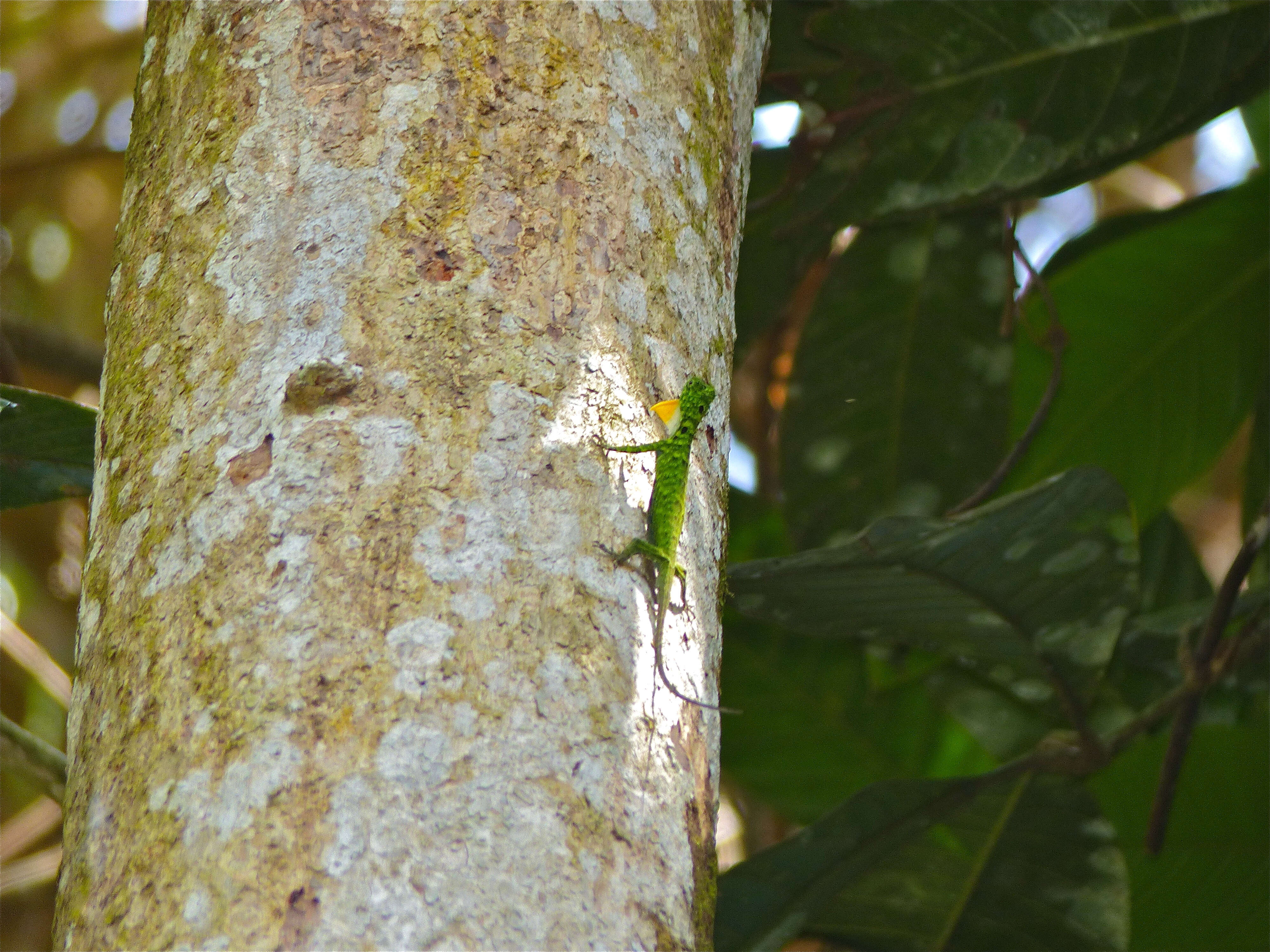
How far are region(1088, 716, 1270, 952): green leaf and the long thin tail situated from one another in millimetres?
1604

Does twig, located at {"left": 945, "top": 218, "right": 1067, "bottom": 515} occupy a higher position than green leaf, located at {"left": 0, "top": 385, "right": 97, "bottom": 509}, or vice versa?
twig, located at {"left": 945, "top": 218, "right": 1067, "bottom": 515}

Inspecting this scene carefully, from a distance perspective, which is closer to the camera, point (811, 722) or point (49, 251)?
point (811, 722)

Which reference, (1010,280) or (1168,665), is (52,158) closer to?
(1010,280)

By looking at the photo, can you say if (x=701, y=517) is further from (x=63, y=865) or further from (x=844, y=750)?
(x=844, y=750)

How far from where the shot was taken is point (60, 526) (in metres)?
3.89

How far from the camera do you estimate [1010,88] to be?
2.34 meters

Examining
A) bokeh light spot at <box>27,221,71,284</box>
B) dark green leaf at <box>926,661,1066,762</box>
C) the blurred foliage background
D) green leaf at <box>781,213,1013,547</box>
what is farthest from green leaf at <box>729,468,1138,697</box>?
bokeh light spot at <box>27,221,71,284</box>

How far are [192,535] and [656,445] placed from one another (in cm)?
45

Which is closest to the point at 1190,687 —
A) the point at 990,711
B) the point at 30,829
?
the point at 990,711

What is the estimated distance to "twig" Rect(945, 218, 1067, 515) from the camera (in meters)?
2.30

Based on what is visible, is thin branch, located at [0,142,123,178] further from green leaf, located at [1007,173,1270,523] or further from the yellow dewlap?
the yellow dewlap

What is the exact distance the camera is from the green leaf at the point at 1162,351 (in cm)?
271

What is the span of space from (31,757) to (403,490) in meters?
1.27

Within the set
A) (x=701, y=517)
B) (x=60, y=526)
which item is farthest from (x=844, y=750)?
(x=60, y=526)
